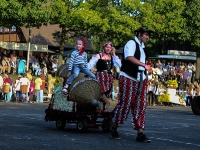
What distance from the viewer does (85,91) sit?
12.7 m

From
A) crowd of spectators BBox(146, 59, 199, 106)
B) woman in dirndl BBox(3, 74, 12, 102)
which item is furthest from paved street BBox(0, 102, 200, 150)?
crowd of spectators BBox(146, 59, 199, 106)

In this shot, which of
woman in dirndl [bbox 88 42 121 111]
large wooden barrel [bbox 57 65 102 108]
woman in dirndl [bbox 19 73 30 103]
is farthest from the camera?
woman in dirndl [bbox 19 73 30 103]

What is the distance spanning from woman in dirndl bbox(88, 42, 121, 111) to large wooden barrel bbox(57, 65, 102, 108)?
1.43 ft

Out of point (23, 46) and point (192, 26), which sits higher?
point (192, 26)

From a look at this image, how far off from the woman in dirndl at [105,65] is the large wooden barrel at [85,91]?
434 millimetres

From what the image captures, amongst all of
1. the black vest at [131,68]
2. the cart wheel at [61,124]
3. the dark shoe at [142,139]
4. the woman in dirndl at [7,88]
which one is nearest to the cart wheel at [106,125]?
the cart wheel at [61,124]

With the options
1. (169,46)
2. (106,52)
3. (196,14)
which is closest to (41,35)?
(169,46)

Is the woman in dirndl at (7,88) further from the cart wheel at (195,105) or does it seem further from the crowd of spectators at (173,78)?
the cart wheel at (195,105)

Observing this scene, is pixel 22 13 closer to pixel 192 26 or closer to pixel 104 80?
pixel 192 26

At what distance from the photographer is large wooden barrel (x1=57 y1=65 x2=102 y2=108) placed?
1271cm

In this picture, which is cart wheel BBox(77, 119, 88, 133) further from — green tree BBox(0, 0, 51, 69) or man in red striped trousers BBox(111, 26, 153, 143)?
green tree BBox(0, 0, 51, 69)

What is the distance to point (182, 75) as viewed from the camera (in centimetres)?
4250

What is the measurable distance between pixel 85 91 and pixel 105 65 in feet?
2.95

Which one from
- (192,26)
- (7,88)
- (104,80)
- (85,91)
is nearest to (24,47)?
(192,26)
